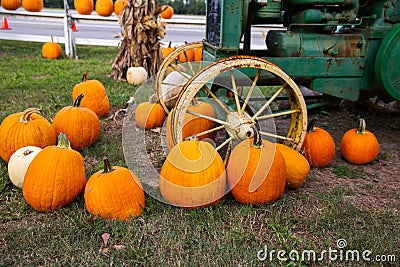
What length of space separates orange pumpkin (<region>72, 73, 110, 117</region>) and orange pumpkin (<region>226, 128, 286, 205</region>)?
188 centimetres

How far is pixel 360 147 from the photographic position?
2.94 meters

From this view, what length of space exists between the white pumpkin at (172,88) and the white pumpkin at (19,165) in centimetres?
136

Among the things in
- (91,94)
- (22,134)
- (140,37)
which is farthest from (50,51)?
(22,134)

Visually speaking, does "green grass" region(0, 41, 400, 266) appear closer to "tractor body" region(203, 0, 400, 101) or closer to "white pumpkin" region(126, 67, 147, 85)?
"tractor body" region(203, 0, 400, 101)

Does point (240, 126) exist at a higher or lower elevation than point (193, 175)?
higher

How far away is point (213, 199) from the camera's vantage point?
86.8 inches

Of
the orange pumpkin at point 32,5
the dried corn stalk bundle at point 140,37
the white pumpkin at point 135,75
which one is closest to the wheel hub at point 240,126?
the white pumpkin at point 135,75

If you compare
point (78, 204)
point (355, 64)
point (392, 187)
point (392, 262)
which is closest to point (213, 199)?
point (78, 204)

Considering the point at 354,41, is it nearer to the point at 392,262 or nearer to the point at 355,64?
the point at 355,64

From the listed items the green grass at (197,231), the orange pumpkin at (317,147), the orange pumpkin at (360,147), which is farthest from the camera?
the orange pumpkin at (360,147)

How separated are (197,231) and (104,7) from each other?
7.07 metres

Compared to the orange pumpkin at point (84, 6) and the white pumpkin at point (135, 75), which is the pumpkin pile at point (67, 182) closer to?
the white pumpkin at point (135, 75)

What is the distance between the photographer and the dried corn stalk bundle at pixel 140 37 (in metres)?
5.41

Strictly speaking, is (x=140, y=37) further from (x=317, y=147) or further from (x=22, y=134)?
(x=317, y=147)
